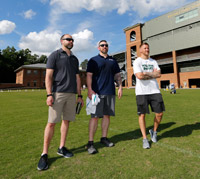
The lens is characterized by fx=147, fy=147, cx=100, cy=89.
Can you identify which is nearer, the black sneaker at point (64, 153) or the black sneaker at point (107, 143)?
the black sneaker at point (64, 153)

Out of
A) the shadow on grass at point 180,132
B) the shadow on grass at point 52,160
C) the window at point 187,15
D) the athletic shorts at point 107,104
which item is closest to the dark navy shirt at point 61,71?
the athletic shorts at point 107,104

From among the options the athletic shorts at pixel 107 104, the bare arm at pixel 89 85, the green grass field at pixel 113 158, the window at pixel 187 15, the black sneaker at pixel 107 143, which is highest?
the window at pixel 187 15

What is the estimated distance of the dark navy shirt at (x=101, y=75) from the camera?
10.6 feet

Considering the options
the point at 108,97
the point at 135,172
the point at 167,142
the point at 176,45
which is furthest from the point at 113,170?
the point at 176,45

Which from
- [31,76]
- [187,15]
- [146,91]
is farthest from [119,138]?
[31,76]

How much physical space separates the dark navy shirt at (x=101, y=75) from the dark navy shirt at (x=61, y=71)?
0.58 m

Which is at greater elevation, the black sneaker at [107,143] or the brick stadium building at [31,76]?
the brick stadium building at [31,76]

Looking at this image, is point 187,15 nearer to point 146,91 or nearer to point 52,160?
point 146,91

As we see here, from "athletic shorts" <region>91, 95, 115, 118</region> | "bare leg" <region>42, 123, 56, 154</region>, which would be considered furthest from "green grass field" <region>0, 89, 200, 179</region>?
"athletic shorts" <region>91, 95, 115, 118</region>

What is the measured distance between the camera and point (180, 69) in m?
42.2

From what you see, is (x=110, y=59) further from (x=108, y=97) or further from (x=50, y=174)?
(x=50, y=174)

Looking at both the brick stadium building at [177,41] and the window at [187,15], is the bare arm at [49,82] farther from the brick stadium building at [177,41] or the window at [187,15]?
the window at [187,15]

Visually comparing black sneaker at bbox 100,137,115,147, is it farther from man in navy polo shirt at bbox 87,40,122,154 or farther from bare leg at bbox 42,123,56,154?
bare leg at bbox 42,123,56,154

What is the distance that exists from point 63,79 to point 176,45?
45.2m
